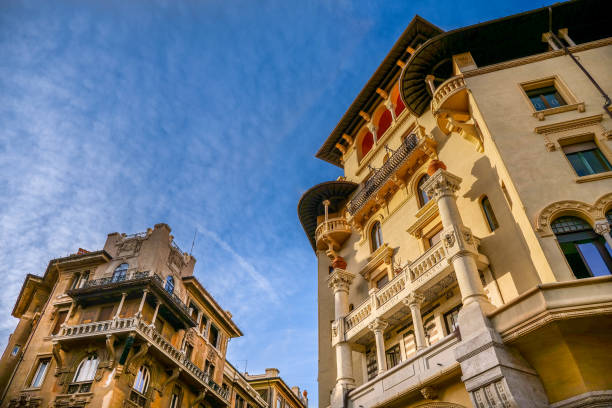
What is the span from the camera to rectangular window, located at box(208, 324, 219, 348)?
1570 inches

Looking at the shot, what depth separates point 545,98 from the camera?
1752cm

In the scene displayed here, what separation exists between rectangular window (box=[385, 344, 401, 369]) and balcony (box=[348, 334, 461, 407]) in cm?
251

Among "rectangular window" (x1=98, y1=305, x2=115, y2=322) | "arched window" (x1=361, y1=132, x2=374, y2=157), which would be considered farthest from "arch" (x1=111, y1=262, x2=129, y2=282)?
"arched window" (x1=361, y1=132, x2=374, y2=157)

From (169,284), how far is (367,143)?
1935 cm

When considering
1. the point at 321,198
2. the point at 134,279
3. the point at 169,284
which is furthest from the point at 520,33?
the point at 169,284

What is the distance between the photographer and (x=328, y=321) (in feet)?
79.7

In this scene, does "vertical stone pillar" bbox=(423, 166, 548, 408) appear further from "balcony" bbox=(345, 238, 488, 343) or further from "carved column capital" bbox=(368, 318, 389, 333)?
"carved column capital" bbox=(368, 318, 389, 333)

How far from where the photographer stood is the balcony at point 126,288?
3061 centimetres

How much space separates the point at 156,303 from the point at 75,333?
17.8 feet

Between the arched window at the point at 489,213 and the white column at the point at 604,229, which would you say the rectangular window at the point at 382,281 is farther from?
the white column at the point at 604,229

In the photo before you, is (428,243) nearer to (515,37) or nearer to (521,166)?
(521,166)

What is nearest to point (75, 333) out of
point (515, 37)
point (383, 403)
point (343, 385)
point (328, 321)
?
point (328, 321)

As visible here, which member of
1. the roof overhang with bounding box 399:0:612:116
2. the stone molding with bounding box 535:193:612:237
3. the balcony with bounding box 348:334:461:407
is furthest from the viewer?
the roof overhang with bounding box 399:0:612:116

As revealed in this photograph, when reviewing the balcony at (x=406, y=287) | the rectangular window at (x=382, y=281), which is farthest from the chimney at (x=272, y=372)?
the balcony at (x=406, y=287)
